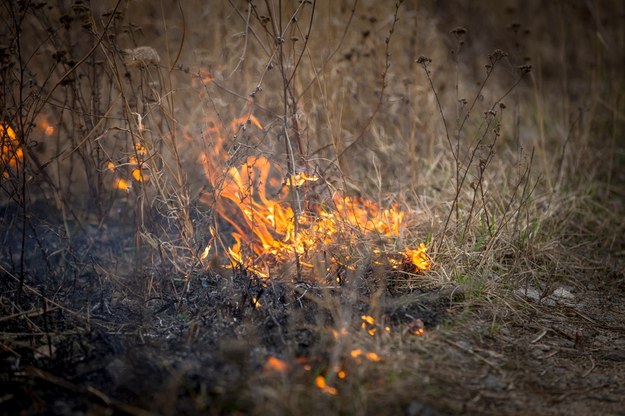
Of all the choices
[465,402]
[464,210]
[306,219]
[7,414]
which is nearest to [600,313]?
[464,210]

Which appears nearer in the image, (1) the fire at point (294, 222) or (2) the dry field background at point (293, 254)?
(2) the dry field background at point (293, 254)

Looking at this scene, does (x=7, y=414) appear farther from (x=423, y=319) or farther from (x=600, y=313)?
(x=600, y=313)

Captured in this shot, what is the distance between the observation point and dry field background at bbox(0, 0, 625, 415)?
2408mm

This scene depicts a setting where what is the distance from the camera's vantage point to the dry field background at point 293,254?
7.90 ft

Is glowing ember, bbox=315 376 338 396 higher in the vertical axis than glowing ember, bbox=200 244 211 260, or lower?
lower

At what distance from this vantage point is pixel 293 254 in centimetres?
334

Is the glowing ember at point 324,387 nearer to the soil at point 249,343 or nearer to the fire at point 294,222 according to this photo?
the soil at point 249,343

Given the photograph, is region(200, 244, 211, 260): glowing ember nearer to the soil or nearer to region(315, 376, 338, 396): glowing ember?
the soil

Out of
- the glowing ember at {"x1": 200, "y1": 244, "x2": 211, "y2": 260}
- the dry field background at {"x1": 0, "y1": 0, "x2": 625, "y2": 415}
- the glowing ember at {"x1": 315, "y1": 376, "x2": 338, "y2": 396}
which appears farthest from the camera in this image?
the glowing ember at {"x1": 200, "y1": 244, "x2": 211, "y2": 260}

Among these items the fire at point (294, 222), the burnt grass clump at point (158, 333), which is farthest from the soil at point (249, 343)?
the fire at point (294, 222)

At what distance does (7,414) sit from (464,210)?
261cm

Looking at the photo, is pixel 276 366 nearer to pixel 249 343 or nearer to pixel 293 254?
pixel 249 343

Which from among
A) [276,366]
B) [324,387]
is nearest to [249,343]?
[276,366]

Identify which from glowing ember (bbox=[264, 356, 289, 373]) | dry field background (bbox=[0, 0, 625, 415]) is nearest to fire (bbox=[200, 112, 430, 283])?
dry field background (bbox=[0, 0, 625, 415])
